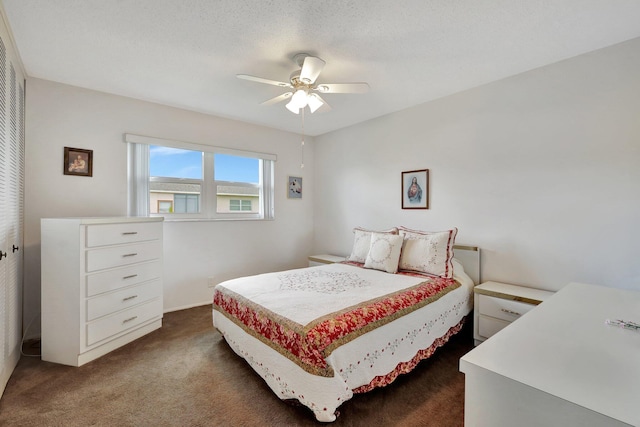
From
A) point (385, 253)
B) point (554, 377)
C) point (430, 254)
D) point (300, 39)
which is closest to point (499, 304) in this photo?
point (430, 254)

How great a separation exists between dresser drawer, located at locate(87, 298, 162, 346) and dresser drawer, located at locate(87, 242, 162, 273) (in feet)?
1.37

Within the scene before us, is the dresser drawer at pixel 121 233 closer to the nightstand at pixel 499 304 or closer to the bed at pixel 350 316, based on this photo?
the bed at pixel 350 316

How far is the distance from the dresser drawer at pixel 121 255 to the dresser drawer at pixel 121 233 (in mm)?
51

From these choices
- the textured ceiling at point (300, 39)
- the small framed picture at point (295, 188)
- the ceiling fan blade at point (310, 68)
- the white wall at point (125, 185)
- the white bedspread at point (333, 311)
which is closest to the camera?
the white bedspread at point (333, 311)

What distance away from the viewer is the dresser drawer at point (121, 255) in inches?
86.0

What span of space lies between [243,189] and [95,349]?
230 cm

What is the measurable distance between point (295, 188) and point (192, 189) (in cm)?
149

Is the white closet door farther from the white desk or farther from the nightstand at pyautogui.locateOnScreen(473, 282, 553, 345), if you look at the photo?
the nightstand at pyautogui.locateOnScreen(473, 282, 553, 345)

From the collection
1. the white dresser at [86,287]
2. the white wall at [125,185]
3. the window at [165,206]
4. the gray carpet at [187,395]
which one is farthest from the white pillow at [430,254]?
the window at [165,206]

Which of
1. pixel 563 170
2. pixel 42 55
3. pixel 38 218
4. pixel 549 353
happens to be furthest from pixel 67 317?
pixel 563 170

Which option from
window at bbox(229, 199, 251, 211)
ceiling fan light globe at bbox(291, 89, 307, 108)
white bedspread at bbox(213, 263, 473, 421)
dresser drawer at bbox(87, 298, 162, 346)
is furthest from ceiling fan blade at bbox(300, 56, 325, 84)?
dresser drawer at bbox(87, 298, 162, 346)

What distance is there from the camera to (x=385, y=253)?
9.18 ft

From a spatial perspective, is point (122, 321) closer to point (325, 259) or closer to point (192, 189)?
point (192, 189)

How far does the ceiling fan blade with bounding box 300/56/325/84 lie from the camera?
6.15 ft
